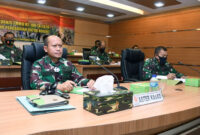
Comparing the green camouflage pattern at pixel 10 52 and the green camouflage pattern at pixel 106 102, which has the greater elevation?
the green camouflage pattern at pixel 10 52

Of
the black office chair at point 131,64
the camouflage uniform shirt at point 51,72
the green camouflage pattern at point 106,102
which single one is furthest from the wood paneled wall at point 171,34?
the green camouflage pattern at point 106,102

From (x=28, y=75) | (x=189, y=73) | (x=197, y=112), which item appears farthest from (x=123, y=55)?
(x=189, y=73)

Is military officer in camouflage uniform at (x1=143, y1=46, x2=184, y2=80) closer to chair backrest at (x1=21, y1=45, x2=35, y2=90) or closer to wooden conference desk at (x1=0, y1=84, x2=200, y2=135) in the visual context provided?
chair backrest at (x1=21, y1=45, x2=35, y2=90)

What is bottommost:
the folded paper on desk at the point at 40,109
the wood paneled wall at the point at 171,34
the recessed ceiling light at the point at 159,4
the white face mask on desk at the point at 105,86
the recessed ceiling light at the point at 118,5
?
the folded paper on desk at the point at 40,109

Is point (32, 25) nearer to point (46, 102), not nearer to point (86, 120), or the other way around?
point (46, 102)

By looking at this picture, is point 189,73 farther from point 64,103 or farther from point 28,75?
point 64,103

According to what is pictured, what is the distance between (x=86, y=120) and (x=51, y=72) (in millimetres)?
1167

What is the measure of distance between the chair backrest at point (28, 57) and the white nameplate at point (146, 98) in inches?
46.4

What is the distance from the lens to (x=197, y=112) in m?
1.10

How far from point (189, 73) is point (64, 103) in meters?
5.24

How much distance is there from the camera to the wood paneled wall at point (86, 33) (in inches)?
294

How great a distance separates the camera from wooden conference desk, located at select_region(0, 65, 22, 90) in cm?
321

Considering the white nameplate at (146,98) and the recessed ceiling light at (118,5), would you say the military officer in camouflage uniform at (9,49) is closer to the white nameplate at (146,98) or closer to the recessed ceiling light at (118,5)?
the recessed ceiling light at (118,5)

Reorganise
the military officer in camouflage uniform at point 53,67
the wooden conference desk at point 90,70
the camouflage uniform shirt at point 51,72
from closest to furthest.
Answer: the camouflage uniform shirt at point 51,72 < the military officer in camouflage uniform at point 53,67 < the wooden conference desk at point 90,70
